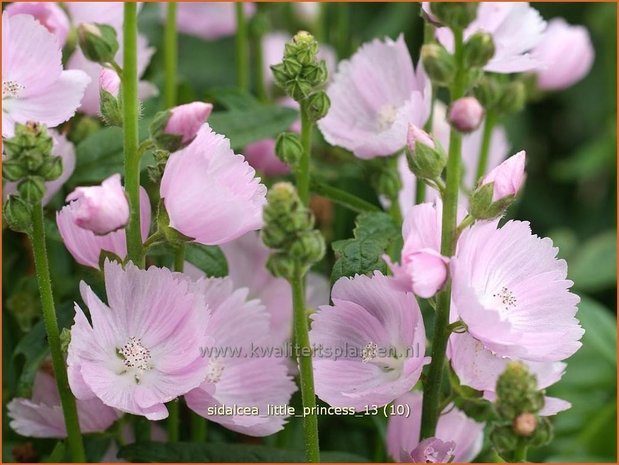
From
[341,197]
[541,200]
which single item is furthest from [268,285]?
[541,200]

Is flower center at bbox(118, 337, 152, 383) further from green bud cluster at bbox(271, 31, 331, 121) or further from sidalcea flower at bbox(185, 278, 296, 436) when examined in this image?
green bud cluster at bbox(271, 31, 331, 121)

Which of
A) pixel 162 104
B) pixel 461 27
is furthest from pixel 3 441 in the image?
pixel 461 27

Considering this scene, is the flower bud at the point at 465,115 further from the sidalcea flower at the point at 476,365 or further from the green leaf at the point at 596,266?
the green leaf at the point at 596,266

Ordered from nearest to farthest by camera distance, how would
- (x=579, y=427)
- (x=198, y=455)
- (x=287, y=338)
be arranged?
(x=198, y=455), (x=287, y=338), (x=579, y=427)

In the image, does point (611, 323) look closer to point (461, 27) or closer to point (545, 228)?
point (545, 228)

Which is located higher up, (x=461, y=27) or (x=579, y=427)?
(x=461, y=27)

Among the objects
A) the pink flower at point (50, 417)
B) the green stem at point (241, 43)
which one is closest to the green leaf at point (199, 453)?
the pink flower at point (50, 417)
